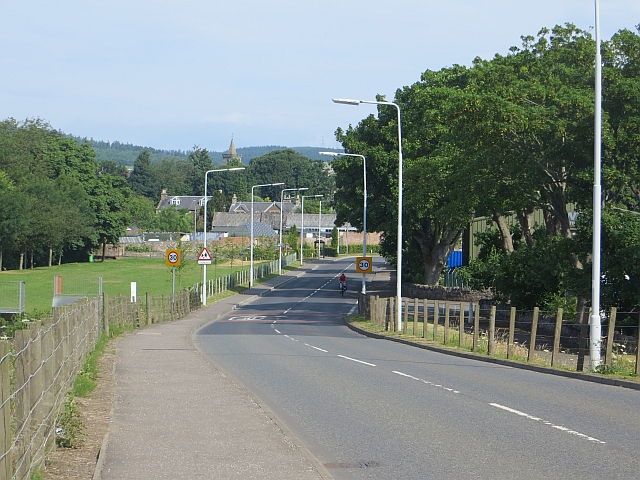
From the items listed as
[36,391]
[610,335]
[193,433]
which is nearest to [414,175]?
[610,335]

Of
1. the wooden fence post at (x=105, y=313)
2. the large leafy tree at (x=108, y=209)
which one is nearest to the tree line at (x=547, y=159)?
the wooden fence post at (x=105, y=313)

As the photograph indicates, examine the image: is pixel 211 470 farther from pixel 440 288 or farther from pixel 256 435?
pixel 440 288

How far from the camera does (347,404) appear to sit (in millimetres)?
13195

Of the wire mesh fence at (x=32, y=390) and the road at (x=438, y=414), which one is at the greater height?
the wire mesh fence at (x=32, y=390)

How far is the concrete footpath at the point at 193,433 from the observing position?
8.26 m

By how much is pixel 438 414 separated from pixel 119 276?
7893 cm

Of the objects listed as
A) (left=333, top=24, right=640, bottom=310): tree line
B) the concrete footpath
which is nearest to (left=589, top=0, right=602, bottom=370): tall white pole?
the concrete footpath

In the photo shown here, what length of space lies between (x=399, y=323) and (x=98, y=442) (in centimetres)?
2355

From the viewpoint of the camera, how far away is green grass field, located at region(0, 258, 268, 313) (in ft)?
208

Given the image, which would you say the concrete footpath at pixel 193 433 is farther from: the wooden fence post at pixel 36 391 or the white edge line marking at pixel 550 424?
the white edge line marking at pixel 550 424

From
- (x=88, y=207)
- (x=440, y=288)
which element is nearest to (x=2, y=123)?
(x=88, y=207)

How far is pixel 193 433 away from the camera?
10.3 m

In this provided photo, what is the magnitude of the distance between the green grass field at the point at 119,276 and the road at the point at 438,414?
31002 mm

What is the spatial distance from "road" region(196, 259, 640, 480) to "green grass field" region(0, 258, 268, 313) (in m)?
31.0
